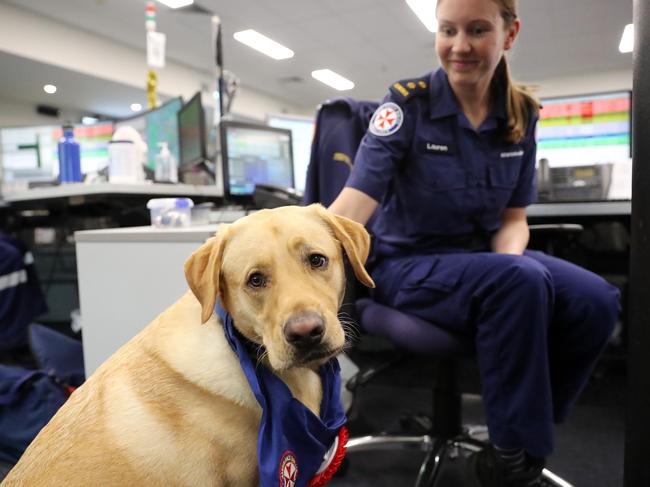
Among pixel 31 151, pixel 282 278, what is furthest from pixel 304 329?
pixel 31 151

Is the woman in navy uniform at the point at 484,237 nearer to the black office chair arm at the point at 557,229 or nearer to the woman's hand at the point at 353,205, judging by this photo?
the woman's hand at the point at 353,205

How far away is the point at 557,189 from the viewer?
2.22 metres

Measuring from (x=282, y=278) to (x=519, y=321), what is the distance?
0.48 m

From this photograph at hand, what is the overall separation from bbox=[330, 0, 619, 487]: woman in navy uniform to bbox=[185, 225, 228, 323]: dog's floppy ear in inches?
16.8

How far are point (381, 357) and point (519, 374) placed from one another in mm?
473

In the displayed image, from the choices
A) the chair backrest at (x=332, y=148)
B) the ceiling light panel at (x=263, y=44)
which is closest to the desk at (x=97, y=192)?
the chair backrest at (x=332, y=148)

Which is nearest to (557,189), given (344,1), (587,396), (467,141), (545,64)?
(587,396)

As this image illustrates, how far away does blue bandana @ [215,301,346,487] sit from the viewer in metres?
0.67

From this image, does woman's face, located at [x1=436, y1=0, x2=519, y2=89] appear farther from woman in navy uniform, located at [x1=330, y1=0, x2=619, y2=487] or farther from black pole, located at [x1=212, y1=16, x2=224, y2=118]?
black pole, located at [x1=212, y1=16, x2=224, y2=118]

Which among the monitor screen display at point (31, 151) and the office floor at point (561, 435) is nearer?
the office floor at point (561, 435)

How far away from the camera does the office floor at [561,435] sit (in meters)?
1.39

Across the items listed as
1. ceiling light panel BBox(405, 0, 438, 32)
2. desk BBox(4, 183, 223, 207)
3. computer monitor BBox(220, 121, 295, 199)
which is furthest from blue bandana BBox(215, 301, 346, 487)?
ceiling light panel BBox(405, 0, 438, 32)

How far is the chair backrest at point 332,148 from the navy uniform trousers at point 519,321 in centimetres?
37

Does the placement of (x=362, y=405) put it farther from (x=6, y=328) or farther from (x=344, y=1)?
(x=344, y=1)
